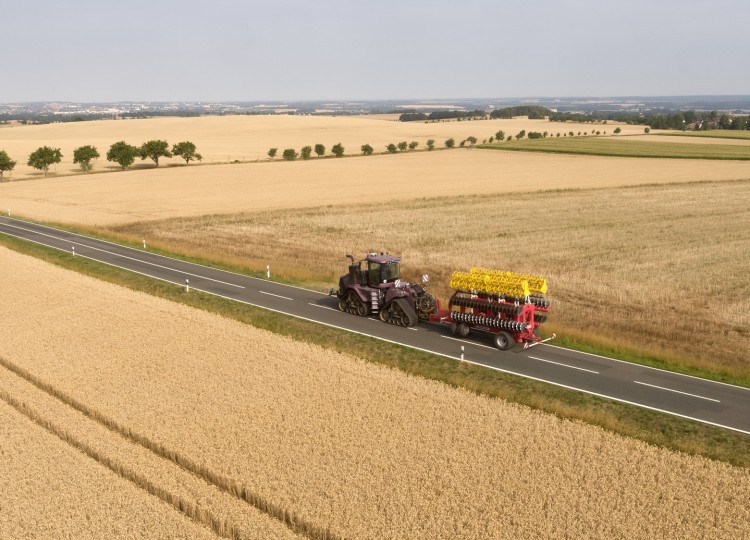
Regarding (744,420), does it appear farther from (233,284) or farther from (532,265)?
(233,284)

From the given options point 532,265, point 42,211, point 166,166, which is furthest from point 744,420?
point 166,166

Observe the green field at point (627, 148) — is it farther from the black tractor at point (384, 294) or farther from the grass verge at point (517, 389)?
the grass verge at point (517, 389)

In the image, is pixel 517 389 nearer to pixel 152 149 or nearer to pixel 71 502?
pixel 71 502

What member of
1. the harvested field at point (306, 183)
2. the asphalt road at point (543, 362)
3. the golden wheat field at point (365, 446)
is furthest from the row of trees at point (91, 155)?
the golden wheat field at point (365, 446)

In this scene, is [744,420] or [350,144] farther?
[350,144]

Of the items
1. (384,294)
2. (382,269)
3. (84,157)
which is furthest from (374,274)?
(84,157)

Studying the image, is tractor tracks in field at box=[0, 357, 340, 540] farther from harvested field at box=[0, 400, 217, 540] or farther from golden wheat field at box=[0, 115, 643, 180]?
golden wheat field at box=[0, 115, 643, 180]

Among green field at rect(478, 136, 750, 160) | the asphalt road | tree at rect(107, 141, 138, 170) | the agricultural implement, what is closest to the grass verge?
the asphalt road
